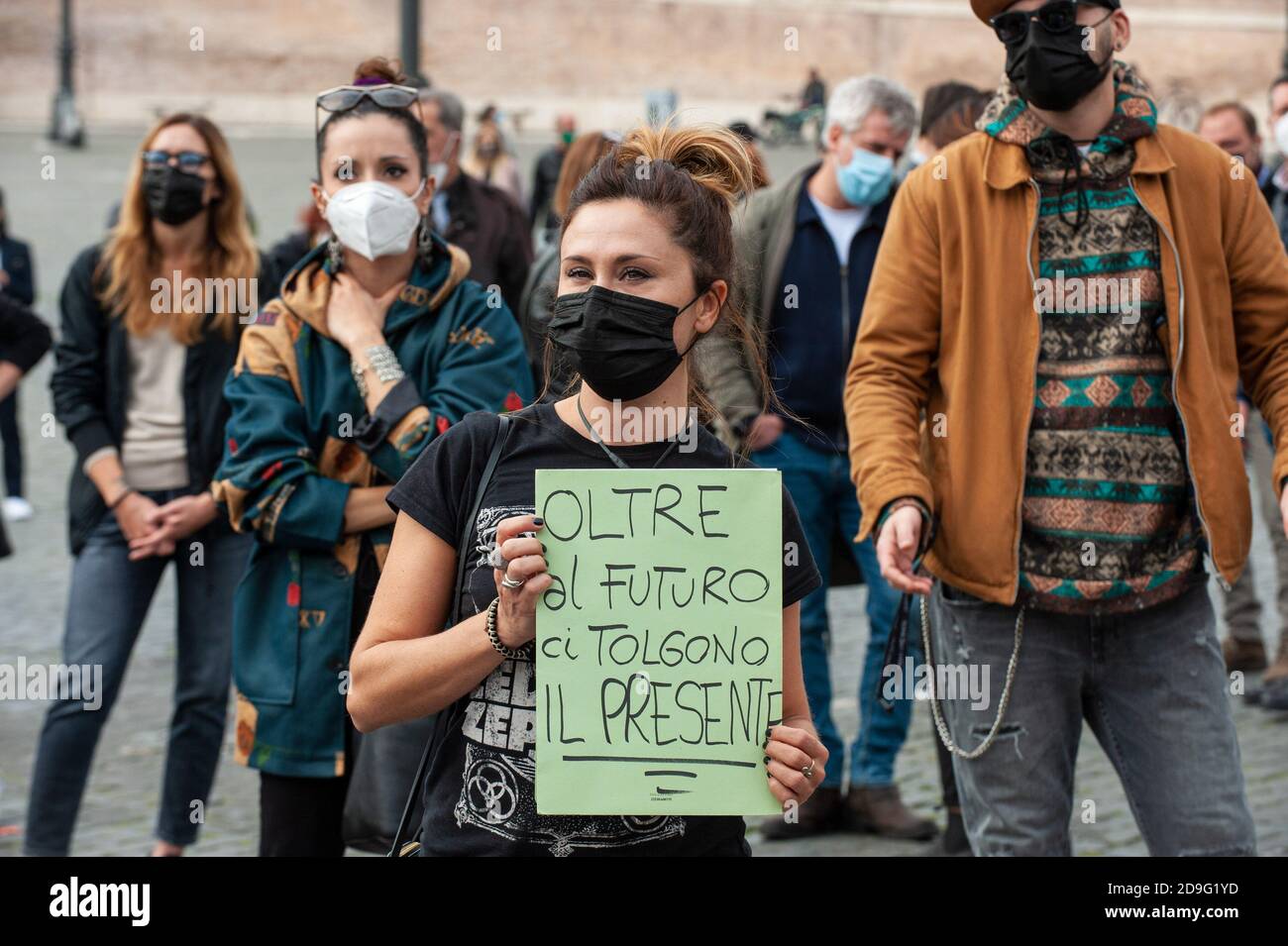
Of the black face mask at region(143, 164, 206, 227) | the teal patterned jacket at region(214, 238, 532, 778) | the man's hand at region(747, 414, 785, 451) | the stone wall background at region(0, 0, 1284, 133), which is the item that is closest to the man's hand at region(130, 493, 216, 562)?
the black face mask at region(143, 164, 206, 227)

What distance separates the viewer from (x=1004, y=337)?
3230 mm

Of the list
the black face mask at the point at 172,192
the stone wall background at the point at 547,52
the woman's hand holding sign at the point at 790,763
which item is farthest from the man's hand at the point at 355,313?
the stone wall background at the point at 547,52

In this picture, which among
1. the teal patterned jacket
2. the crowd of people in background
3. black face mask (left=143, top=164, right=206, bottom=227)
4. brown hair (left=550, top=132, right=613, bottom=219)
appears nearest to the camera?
the crowd of people in background

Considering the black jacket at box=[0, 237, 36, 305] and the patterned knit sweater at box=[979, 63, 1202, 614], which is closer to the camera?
the patterned knit sweater at box=[979, 63, 1202, 614]

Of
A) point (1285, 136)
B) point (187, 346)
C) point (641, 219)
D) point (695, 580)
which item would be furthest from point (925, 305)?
point (1285, 136)

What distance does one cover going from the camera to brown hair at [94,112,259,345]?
475 cm

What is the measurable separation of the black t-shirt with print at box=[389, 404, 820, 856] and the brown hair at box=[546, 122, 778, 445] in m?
0.28

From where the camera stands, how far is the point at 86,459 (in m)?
4.74

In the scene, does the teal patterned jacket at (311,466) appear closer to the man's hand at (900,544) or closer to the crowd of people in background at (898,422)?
the crowd of people in background at (898,422)

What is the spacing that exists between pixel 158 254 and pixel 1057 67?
262 cm

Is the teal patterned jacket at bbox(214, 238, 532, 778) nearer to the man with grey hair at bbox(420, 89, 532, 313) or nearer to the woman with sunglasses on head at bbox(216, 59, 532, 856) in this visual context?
the woman with sunglasses on head at bbox(216, 59, 532, 856)

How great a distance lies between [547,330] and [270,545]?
1307 mm

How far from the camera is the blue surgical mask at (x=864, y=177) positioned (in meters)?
5.33

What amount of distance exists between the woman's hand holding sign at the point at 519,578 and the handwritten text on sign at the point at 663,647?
0.04 meters
